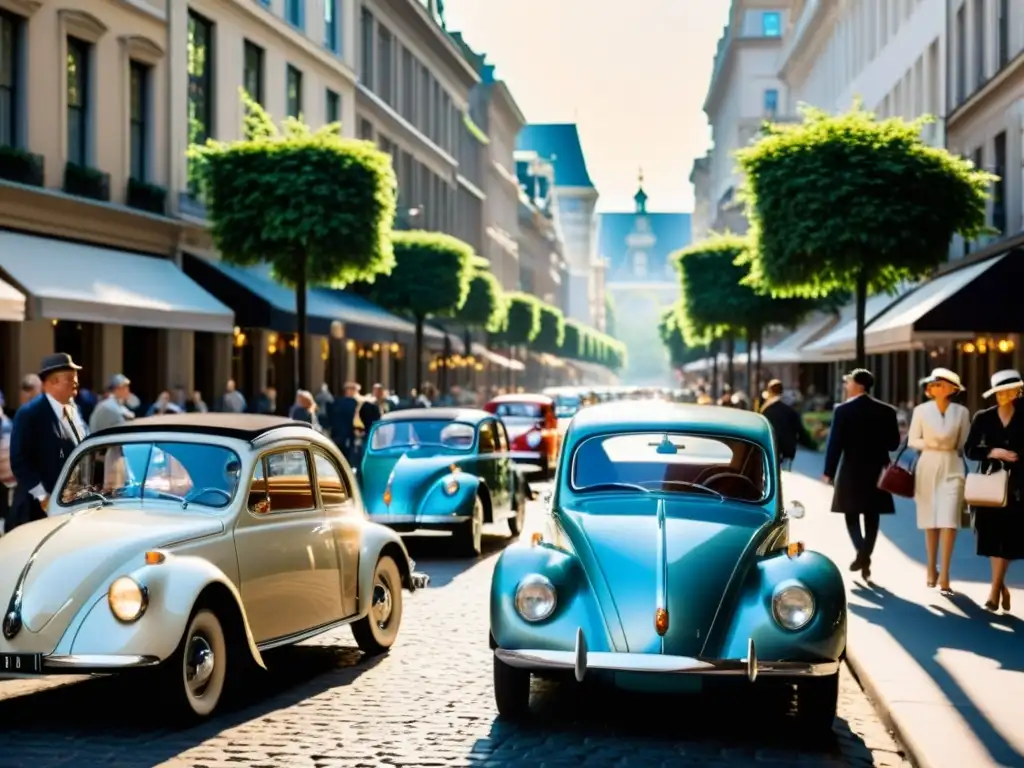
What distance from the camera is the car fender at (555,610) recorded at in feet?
25.6

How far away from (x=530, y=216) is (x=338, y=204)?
87.7 metres

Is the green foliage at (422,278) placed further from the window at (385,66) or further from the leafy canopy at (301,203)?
the leafy canopy at (301,203)

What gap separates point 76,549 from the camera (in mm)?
7836

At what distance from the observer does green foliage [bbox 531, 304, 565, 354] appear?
9556cm

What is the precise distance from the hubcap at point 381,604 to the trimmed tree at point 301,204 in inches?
674

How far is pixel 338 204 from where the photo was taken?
→ 28.0m

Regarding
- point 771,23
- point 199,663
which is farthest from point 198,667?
point 771,23

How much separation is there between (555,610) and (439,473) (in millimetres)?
8567

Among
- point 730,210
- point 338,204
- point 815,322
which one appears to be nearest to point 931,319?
point 338,204

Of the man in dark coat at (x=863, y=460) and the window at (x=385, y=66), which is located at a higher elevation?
the window at (x=385, y=66)

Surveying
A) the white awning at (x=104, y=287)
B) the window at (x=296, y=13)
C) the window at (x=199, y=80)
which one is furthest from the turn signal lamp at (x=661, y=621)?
the window at (x=296, y=13)

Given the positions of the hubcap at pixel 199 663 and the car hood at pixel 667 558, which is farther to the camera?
the hubcap at pixel 199 663

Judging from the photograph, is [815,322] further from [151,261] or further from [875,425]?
[875,425]

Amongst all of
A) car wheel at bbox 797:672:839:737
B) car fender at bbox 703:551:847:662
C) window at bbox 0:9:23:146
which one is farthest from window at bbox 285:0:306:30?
car wheel at bbox 797:672:839:737
